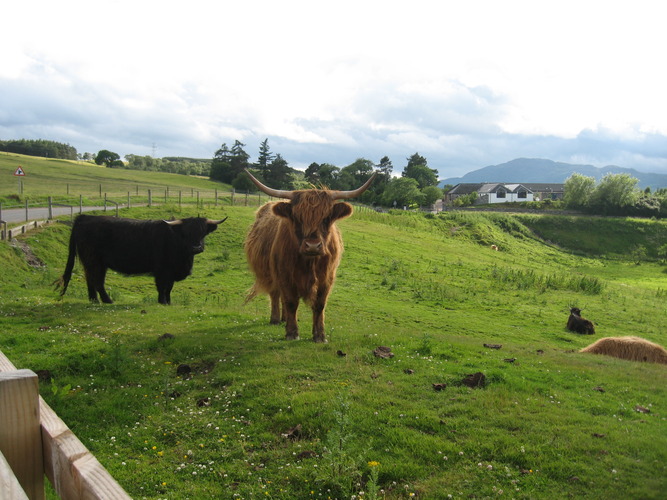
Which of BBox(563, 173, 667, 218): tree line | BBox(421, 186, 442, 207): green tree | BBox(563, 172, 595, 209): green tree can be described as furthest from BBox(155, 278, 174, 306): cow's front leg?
BBox(563, 172, 595, 209): green tree

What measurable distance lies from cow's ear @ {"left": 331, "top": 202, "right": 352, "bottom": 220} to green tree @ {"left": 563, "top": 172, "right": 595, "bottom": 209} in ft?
246

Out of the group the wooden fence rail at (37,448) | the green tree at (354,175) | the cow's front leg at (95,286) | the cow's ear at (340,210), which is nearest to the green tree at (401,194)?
the green tree at (354,175)

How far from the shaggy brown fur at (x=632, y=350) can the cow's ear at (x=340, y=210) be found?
22.9 feet

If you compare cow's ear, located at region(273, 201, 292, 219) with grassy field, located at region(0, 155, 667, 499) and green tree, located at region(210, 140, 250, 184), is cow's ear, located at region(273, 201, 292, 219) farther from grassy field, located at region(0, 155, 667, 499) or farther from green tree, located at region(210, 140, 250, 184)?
green tree, located at region(210, 140, 250, 184)

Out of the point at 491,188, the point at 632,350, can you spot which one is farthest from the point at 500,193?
the point at 632,350

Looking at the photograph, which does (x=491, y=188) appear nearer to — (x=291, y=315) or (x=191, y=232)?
(x=191, y=232)

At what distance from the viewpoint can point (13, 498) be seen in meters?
1.34

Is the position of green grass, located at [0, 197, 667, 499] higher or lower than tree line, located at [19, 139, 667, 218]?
lower

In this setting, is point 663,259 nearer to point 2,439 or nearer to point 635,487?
point 635,487

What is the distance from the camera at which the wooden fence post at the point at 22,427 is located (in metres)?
1.79

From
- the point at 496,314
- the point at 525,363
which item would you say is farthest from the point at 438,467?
the point at 496,314

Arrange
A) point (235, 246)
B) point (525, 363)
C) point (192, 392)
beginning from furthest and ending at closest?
point (235, 246) → point (525, 363) → point (192, 392)

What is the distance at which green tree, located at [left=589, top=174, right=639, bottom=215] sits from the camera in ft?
232

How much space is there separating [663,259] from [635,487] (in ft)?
193
